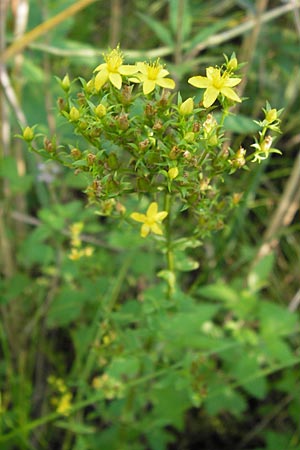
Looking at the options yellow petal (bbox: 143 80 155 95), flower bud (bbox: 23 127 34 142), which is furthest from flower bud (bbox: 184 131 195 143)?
flower bud (bbox: 23 127 34 142)

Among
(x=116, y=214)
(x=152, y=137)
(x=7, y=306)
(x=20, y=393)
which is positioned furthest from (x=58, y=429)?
(x=152, y=137)

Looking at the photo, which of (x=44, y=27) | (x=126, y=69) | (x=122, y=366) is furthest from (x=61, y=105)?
(x=44, y=27)

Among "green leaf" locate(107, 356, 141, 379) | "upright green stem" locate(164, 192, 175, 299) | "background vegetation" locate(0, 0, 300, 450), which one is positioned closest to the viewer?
"upright green stem" locate(164, 192, 175, 299)

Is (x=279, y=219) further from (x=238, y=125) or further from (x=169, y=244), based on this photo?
(x=169, y=244)

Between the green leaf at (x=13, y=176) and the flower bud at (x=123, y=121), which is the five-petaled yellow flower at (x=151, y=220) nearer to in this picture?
the flower bud at (x=123, y=121)

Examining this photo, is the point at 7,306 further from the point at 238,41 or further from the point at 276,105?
the point at 238,41

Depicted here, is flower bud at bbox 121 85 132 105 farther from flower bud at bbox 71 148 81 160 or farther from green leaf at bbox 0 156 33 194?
green leaf at bbox 0 156 33 194
